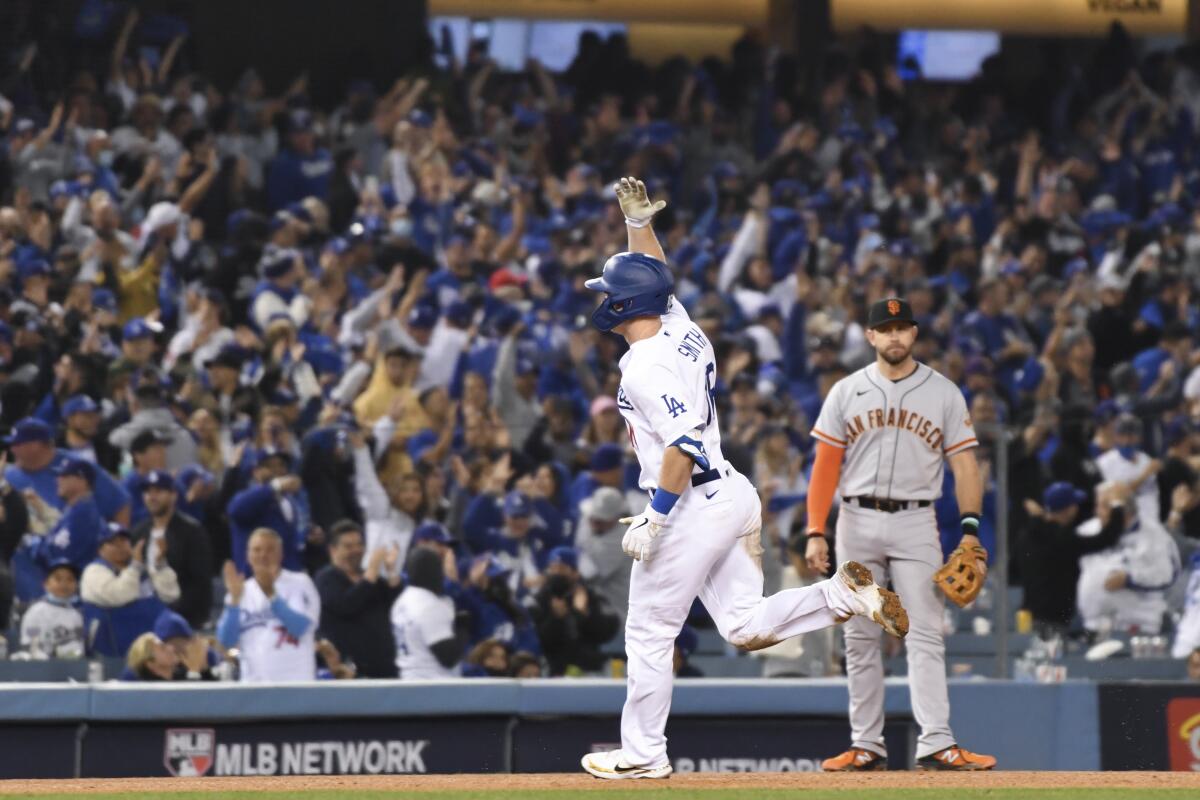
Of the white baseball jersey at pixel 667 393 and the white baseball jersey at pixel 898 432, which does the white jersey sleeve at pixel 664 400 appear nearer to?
the white baseball jersey at pixel 667 393

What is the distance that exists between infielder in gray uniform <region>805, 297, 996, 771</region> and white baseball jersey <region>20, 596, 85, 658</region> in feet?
11.9

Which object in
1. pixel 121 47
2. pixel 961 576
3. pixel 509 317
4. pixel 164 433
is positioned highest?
pixel 121 47

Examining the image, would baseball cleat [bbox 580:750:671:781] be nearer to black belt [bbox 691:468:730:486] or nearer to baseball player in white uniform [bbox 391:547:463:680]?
black belt [bbox 691:468:730:486]

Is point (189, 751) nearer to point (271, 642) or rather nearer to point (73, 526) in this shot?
point (271, 642)

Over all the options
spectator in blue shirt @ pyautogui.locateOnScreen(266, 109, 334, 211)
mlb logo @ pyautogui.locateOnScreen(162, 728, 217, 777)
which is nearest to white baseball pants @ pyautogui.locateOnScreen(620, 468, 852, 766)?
mlb logo @ pyautogui.locateOnScreen(162, 728, 217, 777)

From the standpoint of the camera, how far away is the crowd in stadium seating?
9742 millimetres

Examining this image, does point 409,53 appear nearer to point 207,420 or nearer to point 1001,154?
point 1001,154

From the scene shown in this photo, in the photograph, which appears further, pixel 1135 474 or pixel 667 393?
pixel 1135 474

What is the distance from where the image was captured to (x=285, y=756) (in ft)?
29.3

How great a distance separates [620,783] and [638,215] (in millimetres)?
1981

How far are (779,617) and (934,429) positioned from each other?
1.15 meters

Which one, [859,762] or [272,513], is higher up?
[272,513]

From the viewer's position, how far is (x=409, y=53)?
20.1m

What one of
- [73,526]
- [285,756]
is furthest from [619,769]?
[73,526]
